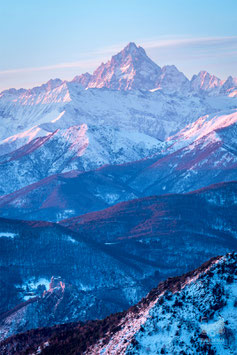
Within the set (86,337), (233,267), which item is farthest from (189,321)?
(86,337)

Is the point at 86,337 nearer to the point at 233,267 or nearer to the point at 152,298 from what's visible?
the point at 152,298

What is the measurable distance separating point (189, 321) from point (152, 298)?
9722 mm

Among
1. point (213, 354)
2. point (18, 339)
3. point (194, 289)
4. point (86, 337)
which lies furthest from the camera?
point (18, 339)

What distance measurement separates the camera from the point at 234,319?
109000 mm

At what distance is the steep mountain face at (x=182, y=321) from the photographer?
108m

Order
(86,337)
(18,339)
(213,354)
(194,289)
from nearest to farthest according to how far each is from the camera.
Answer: (213,354), (194,289), (86,337), (18,339)

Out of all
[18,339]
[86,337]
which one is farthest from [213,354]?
[18,339]

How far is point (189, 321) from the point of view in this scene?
111m

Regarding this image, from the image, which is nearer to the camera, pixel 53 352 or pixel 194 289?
pixel 194 289

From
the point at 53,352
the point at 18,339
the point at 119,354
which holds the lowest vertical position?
the point at 18,339

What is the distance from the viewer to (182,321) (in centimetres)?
11131

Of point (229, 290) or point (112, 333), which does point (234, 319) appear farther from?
point (112, 333)

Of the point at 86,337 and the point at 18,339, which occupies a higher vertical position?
the point at 86,337

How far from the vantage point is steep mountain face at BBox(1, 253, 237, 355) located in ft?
355
